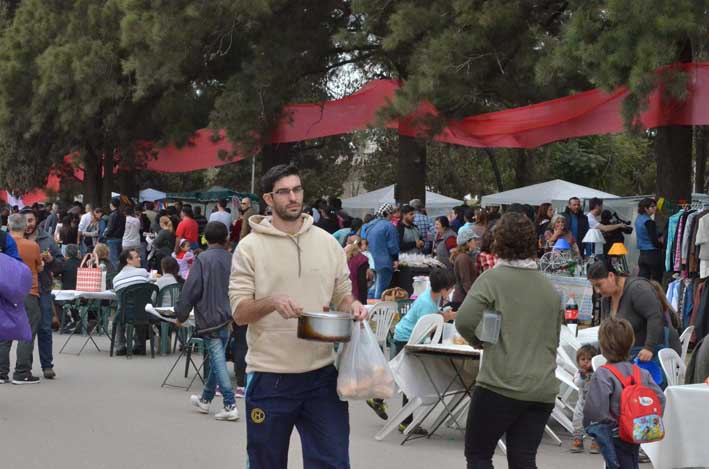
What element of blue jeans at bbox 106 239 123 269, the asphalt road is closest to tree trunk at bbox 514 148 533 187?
blue jeans at bbox 106 239 123 269

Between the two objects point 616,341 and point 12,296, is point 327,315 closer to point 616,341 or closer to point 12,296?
point 616,341

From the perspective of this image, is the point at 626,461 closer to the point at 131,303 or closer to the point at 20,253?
the point at 20,253

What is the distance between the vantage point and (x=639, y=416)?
646 cm

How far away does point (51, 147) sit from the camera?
100ft

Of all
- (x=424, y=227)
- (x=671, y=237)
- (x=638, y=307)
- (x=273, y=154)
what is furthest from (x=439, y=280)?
(x=273, y=154)

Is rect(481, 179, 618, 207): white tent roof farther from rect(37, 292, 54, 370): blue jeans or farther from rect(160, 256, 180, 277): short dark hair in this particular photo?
rect(37, 292, 54, 370): blue jeans

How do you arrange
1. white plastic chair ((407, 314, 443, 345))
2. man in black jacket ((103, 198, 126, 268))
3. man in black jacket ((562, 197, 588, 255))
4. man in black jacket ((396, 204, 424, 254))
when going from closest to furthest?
white plastic chair ((407, 314, 443, 345))
man in black jacket ((562, 197, 588, 255))
man in black jacket ((396, 204, 424, 254))
man in black jacket ((103, 198, 126, 268))

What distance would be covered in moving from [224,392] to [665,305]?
3.73 meters

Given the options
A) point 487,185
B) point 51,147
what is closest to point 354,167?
point 487,185

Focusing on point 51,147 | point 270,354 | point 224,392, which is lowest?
point 224,392

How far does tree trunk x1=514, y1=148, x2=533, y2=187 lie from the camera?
3459 centimetres

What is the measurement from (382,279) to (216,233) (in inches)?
331

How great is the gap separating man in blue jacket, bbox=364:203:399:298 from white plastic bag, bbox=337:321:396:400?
496 inches

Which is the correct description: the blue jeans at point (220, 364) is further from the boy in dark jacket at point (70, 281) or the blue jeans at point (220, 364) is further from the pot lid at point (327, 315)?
the boy in dark jacket at point (70, 281)
